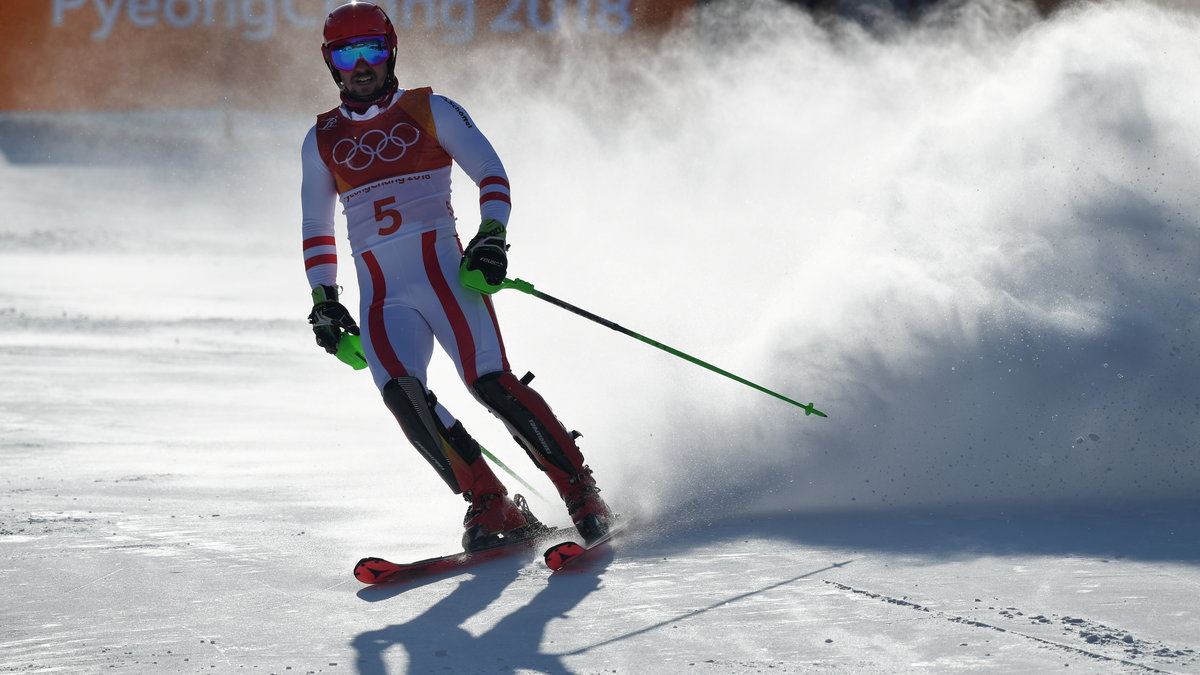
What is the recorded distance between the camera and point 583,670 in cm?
335

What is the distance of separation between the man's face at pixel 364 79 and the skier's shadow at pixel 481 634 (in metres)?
1.60

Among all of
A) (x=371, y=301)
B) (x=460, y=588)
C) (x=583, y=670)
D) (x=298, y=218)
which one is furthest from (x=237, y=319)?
(x=583, y=670)

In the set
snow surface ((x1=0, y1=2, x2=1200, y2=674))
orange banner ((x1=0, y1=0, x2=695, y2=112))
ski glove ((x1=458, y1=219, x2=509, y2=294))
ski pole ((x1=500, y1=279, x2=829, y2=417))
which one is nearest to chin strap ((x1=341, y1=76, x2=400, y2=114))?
ski glove ((x1=458, y1=219, x2=509, y2=294))

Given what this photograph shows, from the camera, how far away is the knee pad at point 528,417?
4.73m

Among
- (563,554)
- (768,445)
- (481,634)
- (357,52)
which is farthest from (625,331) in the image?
(481,634)

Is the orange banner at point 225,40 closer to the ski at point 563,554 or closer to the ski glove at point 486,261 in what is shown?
the ski glove at point 486,261

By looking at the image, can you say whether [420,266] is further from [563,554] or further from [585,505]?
[563,554]

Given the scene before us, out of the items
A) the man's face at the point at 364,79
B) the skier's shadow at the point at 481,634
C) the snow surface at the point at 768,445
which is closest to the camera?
the skier's shadow at the point at 481,634

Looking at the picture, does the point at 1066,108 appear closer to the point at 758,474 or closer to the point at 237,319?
the point at 758,474

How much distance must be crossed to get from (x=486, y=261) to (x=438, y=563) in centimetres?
93

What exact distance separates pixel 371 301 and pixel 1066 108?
151 inches

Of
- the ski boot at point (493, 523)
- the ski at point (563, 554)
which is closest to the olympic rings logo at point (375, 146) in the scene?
the ski boot at point (493, 523)

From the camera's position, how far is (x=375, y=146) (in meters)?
4.90

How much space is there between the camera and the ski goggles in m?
4.87
